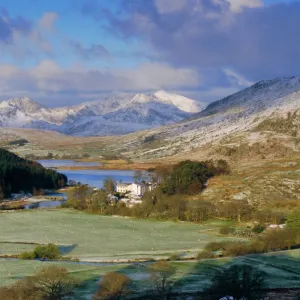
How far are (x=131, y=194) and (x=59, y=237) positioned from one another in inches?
2371

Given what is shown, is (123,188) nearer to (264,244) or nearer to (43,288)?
(264,244)

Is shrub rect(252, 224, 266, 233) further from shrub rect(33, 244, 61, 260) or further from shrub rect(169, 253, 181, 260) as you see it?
shrub rect(33, 244, 61, 260)

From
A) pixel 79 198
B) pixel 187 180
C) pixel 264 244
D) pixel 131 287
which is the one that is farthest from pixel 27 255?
pixel 187 180

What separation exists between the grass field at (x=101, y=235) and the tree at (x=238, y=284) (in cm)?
1950

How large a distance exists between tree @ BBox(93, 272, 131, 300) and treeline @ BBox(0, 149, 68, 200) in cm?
11813

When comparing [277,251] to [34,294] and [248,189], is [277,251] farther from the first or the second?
[248,189]

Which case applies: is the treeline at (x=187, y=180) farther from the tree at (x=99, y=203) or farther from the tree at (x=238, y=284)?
the tree at (x=238, y=284)

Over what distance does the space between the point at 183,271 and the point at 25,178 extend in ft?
416

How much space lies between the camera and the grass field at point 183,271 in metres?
52.3

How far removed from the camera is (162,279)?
52.2 metres

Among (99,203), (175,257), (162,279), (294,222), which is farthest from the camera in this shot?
(99,203)

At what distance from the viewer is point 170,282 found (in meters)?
52.6

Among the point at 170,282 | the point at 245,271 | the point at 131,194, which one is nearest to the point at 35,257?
the point at 170,282

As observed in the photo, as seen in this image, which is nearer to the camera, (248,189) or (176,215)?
(176,215)
